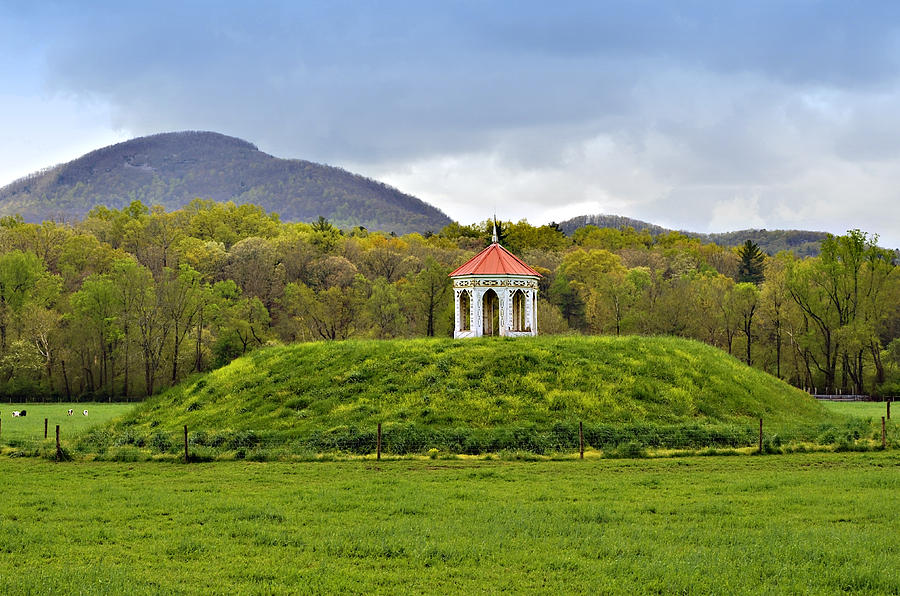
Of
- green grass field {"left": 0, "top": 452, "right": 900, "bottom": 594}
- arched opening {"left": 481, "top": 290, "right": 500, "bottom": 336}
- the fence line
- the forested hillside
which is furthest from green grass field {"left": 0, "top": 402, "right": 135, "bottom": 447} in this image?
arched opening {"left": 481, "top": 290, "right": 500, "bottom": 336}

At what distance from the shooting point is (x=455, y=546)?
16.4 m

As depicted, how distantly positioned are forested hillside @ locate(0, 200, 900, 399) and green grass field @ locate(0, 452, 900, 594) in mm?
54866

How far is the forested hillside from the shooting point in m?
79.3

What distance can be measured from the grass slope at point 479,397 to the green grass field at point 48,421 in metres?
3.81

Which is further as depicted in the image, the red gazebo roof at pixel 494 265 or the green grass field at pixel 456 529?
the red gazebo roof at pixel 494 265

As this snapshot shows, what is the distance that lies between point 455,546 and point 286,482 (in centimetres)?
976

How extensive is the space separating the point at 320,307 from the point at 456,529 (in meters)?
70.9

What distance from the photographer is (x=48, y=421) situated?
52.3 metres

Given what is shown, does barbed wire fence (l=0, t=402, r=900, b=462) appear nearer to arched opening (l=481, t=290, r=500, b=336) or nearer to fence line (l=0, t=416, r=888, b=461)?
fence line (l=0, t=416, r=888, b=461)

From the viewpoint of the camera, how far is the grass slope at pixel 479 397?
31312 millimetres

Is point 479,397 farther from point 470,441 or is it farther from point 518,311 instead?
point 518,311

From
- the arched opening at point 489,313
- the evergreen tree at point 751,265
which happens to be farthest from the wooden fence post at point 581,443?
the evergreen tree at point 751,265

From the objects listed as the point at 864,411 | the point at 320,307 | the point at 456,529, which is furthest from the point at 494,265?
the point at 320,307

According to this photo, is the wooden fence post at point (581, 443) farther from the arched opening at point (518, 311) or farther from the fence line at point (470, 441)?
the arched opening at point (518, 311)
